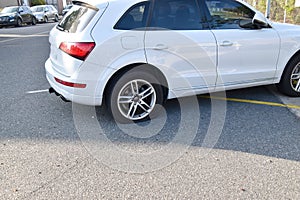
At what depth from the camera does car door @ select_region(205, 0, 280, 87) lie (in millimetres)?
3893

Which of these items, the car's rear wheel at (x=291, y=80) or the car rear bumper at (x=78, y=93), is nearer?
the car rear bumper at (x=78, y=93)

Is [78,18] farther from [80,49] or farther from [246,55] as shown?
[246,55]

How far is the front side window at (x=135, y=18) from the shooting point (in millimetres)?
3408

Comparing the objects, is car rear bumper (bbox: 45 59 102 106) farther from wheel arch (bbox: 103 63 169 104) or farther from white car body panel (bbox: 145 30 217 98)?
white car body panel (bbox: 145 30 217 98)

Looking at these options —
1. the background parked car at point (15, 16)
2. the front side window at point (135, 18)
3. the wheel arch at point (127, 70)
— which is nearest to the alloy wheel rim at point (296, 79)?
the wheel arch at point (127, 70)

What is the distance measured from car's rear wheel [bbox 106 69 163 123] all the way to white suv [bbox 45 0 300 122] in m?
0.01

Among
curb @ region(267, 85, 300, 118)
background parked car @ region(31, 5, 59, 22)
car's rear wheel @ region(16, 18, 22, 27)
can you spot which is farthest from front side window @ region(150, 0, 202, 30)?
background parked car @ region(31, 5, 59, 22)

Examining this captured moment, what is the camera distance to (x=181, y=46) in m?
3.62

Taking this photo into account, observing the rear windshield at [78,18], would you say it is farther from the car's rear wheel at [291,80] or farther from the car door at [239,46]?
the car's rear wheel at [291,80]

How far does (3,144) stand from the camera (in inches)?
128

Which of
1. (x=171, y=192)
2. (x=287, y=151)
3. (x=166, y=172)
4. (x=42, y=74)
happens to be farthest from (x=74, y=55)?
(x=42, y=74)

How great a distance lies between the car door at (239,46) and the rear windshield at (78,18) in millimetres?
1660

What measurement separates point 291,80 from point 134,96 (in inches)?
107

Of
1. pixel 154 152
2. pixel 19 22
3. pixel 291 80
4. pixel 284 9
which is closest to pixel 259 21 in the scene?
pixel 291 80
